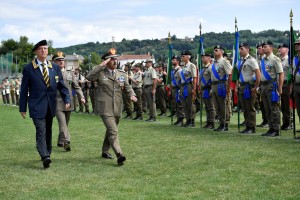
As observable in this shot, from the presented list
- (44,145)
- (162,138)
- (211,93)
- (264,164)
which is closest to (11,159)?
(44,145)

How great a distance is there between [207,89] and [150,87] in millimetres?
4089

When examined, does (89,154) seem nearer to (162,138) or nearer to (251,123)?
(162,138)

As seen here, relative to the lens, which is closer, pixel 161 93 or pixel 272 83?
pixel 272 83

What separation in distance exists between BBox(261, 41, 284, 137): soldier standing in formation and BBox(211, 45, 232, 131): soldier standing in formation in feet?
3.82

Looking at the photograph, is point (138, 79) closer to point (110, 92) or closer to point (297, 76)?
point (297, 76)

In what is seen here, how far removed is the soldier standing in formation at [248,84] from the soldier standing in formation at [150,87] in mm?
4582

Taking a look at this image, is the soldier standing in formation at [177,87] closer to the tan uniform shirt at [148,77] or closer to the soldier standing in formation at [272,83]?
the tan uniform shirt at [148,77]

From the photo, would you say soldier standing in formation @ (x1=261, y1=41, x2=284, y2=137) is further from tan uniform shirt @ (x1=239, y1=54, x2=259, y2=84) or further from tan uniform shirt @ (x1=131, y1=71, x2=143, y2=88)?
tan uniform shirt @ (x1=131, y1=71, x2=143, y2=88)

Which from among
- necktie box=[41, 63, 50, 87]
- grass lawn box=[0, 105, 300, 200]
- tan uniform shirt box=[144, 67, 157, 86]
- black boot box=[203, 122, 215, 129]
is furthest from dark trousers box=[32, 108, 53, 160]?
tan uniform shirt box=[144, 67, 157, 86]

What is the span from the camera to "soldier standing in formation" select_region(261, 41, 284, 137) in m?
11.0

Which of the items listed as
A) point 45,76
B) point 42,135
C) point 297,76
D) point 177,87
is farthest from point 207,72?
point 42,135

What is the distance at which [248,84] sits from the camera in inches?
461

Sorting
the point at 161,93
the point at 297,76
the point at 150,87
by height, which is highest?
the point at 297,76

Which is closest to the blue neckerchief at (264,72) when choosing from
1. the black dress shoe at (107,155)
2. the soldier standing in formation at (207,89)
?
the soldier standing in formation at (207,89)
